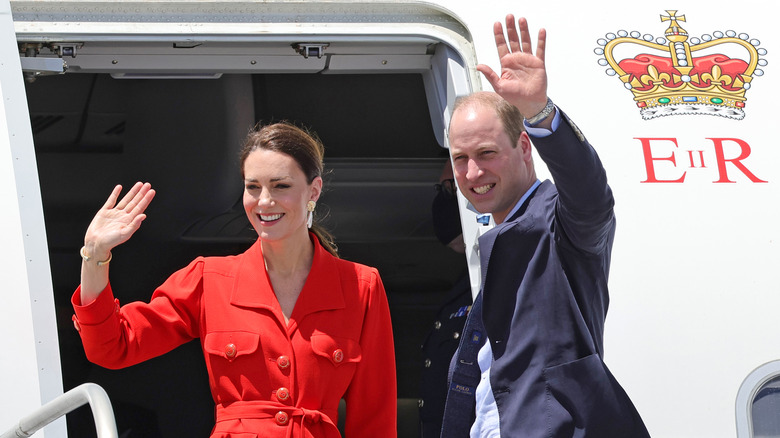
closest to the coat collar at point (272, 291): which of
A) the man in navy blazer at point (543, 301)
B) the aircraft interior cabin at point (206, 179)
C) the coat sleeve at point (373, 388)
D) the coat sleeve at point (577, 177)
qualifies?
the coat sleeve at point (373, 388)

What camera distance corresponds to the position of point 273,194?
2207 mm

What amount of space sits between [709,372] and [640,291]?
0.92ft

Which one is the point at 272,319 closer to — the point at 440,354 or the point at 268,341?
the point at 268,341

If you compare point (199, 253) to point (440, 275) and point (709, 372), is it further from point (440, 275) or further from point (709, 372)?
point (709, 372)

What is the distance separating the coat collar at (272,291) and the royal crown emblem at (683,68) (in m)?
1.03

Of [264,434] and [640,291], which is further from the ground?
[640,291]

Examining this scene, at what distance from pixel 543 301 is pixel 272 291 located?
76cm

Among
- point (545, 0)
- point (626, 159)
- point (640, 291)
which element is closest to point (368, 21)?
point (545, 0)

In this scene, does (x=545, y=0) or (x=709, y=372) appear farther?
(x=545, y=0)

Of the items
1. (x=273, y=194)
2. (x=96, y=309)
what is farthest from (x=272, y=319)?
(x=96, y=309)

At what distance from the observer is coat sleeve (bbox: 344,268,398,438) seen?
2.22 m

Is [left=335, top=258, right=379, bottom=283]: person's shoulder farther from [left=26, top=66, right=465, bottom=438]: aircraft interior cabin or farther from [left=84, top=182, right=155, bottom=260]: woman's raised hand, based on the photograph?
[left=26, top=66, right=465, bottom=438]: aircraft interior cabin

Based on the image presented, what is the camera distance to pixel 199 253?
4.59 m

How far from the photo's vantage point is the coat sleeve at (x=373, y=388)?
2217 millimetres
